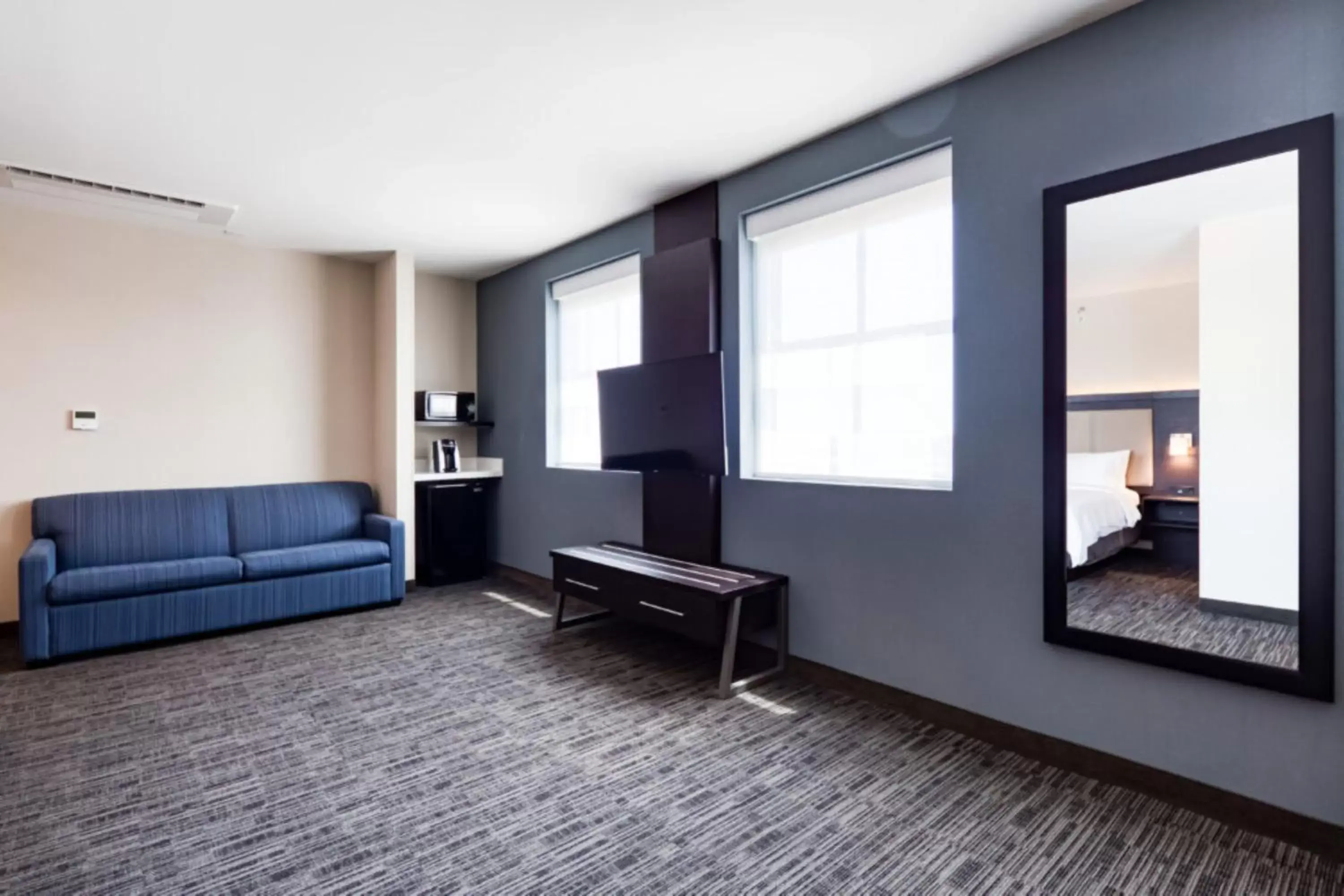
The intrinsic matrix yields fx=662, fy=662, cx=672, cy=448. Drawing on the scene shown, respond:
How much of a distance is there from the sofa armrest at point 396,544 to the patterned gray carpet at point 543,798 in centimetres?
142

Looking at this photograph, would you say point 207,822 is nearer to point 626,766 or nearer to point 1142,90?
point 626,766

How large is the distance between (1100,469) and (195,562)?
4918 mm

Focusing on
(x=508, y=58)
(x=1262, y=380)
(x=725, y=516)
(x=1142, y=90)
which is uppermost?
(x=508, y=58)

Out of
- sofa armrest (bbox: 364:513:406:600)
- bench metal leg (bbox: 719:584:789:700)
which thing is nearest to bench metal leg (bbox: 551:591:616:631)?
bench metal leg (bbox: 719:584:789:700)

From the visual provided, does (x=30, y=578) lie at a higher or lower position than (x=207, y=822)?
higher

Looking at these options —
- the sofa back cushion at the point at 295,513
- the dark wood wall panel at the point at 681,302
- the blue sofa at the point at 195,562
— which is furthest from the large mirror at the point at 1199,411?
the sofa back cushion at the point at 295,513

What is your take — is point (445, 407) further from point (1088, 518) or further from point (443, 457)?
point (1088, 518)

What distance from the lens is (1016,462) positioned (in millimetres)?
2637

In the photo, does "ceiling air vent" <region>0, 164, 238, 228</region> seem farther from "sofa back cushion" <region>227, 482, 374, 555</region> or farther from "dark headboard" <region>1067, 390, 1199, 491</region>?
"dark headboard" <region>1067, 390, 1199, 491</region>

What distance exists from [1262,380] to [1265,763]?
3.92ft

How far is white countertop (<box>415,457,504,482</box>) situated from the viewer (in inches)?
222

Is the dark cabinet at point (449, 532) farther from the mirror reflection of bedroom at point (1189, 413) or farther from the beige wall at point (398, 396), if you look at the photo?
the mirror reflection of bedroom at point (1189, 413)

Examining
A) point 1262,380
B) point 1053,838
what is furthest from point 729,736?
point 1262,380

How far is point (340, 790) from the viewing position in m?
2.35
